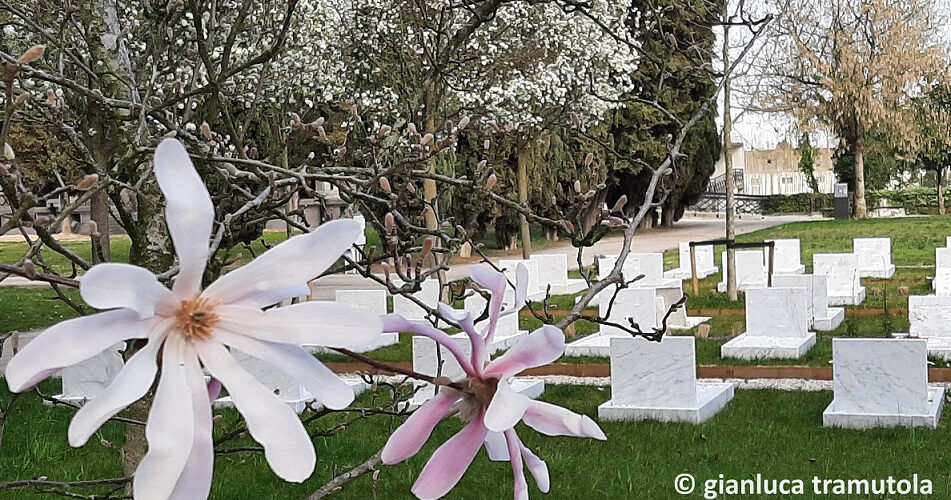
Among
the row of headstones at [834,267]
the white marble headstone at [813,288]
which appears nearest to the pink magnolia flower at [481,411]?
the white marble headstone at [813,288]

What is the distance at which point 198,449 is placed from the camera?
42 centimetres

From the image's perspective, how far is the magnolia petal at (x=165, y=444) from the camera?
403 millimetres

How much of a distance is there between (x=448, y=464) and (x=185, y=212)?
186 millimetres

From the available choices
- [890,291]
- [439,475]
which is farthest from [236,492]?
[890,291]

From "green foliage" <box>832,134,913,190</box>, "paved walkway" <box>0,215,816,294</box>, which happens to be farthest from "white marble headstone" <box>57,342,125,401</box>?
"green foliage" <box>832,134,913,190</box>

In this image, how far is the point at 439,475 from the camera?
531 mm

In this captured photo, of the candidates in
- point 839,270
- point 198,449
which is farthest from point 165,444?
point 839,270

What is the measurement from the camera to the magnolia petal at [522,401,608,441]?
55cm

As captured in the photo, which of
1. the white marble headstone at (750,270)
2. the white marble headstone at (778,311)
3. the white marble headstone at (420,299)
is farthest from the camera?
the white marble headstone at (750,270)

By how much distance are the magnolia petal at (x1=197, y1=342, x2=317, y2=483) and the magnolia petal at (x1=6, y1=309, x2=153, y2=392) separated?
4 cm

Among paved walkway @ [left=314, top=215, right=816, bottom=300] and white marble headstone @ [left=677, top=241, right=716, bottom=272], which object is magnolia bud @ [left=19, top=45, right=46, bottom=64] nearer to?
paved walkway @ [left=314, top=215, right=816, bottom=300]

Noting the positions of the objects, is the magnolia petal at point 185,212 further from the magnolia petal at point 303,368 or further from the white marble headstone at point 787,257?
the white marble headstone at point 787,257

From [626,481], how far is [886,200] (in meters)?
38.5

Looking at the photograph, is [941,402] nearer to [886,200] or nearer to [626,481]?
[626,481]
